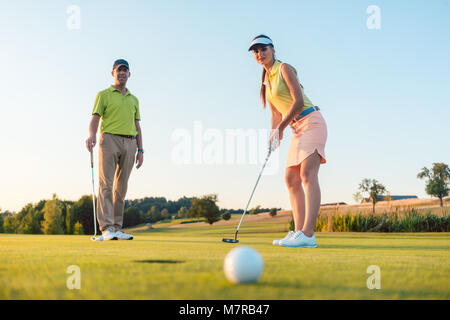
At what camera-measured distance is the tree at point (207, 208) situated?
3000 cm

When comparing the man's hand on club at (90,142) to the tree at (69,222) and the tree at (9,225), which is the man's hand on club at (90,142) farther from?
the tree at (9,225)

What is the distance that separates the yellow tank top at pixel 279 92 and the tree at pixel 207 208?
25405 mm

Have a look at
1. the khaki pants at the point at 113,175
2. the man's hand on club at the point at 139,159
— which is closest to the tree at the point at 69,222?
the man's hand on club at the point at 139,159

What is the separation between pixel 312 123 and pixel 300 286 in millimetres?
2914

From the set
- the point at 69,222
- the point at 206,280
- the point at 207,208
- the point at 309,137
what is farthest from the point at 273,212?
the point at 206,280

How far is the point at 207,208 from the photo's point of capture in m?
30.3

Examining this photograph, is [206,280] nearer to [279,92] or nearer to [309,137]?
[309,137]

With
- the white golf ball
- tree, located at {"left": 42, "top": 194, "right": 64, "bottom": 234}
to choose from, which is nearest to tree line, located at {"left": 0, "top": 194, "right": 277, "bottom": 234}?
tree, located at {"left": 42, "top": 194, "right": 64, "bottom": 234}

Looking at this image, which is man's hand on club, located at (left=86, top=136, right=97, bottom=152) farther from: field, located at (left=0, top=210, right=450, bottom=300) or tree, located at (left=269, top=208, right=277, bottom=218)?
tree, located at (left=269, top=208, right=277, bottom=218)

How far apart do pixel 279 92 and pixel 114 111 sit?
2.73 m

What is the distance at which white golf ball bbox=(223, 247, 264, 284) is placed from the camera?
2.07 metres
